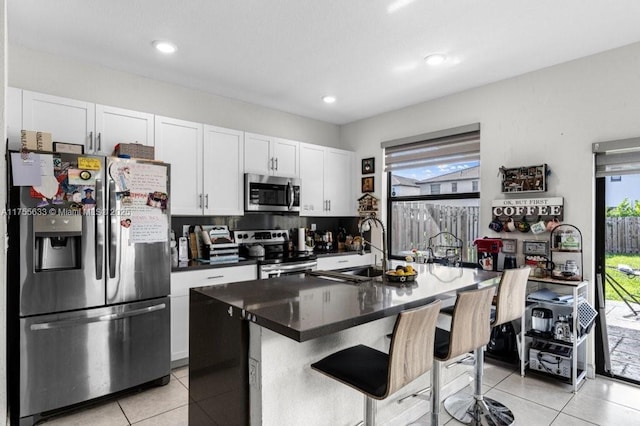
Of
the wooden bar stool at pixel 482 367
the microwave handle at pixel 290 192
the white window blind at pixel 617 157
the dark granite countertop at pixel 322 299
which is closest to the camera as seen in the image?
the dark granite countertop at pixel 322 299

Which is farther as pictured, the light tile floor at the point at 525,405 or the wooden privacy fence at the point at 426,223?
the wooden privacy fence at the point at 426,223

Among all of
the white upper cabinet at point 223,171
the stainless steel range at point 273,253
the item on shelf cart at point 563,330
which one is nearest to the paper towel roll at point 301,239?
the stainless steel range at point 273,253

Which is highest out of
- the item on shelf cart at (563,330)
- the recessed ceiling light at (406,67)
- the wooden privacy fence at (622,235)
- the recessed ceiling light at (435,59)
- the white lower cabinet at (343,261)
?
the recessed ceiling light at (406,67)

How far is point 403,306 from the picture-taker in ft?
5.73

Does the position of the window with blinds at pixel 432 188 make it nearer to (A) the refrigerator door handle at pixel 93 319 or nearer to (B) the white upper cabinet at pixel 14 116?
(A) the refrigerator door handle at pixel 93 319

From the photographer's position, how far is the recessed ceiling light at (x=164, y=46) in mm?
2852

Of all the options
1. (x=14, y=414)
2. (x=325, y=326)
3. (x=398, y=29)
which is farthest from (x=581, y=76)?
(x=14, y=414)

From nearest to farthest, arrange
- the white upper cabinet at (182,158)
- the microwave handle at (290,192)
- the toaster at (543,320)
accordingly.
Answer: the toaster at (543,320) → the white upper cabinet at (182,158) → the microwave handle at (290,192)

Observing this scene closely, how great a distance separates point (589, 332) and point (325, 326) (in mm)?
2806

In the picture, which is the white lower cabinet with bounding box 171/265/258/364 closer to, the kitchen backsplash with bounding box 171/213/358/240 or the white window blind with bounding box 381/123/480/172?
the kitchen backsplash with bounding box 171/213/358/240

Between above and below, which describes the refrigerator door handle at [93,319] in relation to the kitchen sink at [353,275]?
below

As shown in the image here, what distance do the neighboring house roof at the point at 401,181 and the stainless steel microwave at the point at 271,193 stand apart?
1.31 m

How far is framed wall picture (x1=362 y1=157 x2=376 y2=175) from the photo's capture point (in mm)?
4871

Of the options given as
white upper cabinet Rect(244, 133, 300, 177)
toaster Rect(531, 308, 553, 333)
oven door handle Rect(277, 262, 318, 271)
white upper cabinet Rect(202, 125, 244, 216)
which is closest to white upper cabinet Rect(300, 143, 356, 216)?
white upper cabinet Rect(244, 133, 300, 177)
